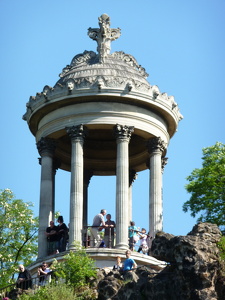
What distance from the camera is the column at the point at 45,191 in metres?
70.1

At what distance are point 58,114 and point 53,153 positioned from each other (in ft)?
8.31

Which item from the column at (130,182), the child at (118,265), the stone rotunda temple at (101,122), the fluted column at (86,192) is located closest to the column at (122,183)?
the stone rotunda temple at (101,122)

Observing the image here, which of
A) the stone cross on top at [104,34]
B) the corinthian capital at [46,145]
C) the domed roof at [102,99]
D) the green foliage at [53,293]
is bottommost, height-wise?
the green foliage at [53,293]

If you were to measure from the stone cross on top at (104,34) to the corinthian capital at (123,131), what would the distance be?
19.7ft

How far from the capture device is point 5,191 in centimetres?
8769

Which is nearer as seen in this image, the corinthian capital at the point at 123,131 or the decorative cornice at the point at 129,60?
the corinthian capital at the point at 123,131

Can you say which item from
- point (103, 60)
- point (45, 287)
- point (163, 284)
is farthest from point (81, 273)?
point (103, 60)

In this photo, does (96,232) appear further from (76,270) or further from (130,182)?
(76,270)

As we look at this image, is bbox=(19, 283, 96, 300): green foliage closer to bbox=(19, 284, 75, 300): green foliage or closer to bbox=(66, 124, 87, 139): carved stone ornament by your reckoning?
bbox=(19, 284, 75, 300): green foliage

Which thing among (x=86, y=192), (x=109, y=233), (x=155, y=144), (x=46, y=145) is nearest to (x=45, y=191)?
(x=46, y=145)

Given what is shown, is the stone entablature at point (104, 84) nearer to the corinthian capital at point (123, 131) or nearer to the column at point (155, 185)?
the corinthian capital at point (123, 131)

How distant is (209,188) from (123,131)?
12283mm

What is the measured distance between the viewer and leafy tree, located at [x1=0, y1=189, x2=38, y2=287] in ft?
275

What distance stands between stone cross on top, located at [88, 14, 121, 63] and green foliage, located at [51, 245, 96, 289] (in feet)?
58.0
